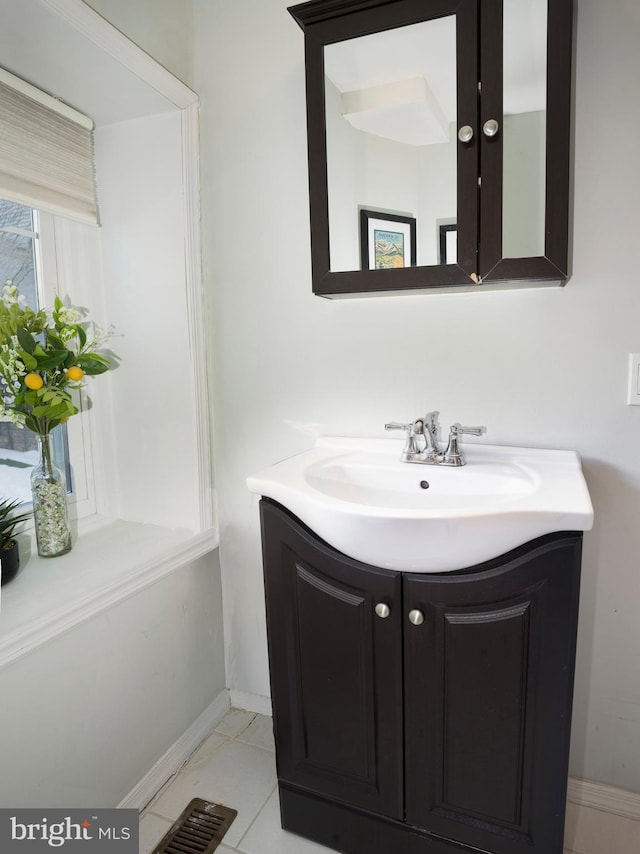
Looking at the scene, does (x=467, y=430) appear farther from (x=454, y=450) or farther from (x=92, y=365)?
(x=92, y=365)

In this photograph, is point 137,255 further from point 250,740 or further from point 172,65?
point 250,740

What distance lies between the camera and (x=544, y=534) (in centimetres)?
96

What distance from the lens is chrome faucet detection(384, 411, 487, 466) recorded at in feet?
4.18

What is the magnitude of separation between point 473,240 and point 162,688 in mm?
1427

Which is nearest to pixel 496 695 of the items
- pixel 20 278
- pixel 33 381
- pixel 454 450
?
pixel 454 450

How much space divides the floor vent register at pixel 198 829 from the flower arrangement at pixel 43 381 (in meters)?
0.75

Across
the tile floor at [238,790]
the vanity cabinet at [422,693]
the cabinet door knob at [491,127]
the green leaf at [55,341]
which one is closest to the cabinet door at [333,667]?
the vanity cabinet at [422,693]

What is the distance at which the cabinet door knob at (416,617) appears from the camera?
1055mm

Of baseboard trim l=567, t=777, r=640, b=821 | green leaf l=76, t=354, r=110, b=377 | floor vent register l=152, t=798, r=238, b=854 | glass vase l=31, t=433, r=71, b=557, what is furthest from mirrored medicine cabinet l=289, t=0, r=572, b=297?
floor vent register l=152, t=798, r=238, b=854

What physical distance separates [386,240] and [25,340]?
89 cm

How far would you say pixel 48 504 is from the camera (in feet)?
4.53

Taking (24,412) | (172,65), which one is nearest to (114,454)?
(24,412)

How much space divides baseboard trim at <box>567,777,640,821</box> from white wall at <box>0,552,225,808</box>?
3.52 feet

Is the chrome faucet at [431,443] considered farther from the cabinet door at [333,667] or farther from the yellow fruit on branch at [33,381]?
the yellow fruit on branch at [33,381]
